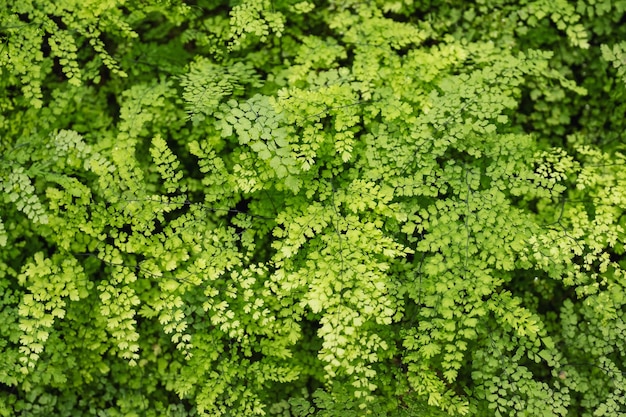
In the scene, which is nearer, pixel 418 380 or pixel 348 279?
pixel 348 279

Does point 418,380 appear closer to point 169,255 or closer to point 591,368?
point 591,368

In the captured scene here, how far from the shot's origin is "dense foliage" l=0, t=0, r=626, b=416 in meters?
3.14

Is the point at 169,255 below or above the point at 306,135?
below

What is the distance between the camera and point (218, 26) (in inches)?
159

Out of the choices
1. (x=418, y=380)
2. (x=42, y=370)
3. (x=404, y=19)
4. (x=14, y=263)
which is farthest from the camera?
(x=404, y=19)

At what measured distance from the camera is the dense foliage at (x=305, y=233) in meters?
3.14

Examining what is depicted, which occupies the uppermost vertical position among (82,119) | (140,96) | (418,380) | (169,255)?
(140,96)

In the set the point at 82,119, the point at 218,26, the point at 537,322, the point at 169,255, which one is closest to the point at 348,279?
the point at 169,255

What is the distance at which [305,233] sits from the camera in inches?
121

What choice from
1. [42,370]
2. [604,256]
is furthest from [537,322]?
[42,370]

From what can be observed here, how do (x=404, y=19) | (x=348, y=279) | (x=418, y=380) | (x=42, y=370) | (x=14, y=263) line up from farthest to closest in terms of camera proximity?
1. (x=404, y=19)
2. (x=14, y=263)
3. (x=42, y=370)
4. (x=418, y=380)
5. (x=348, y=279)

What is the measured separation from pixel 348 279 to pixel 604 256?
1679 mm

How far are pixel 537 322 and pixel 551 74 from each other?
6.32ft

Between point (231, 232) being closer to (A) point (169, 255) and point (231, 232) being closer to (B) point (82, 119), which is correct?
(A) point (169, 255)
